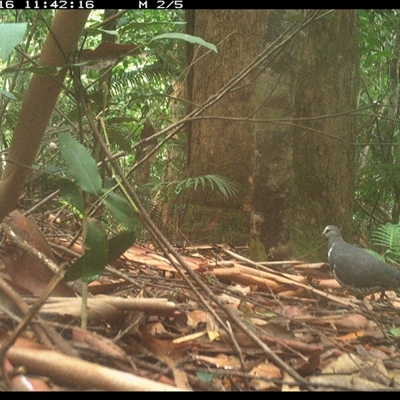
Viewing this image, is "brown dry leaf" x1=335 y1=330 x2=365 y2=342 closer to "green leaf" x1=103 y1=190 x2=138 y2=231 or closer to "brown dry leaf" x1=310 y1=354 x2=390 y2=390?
"brown dry leaf" x1=310 y1=354 x2=390 y2=390

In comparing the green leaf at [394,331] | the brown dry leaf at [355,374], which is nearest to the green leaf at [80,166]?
the brown dry leaf at [355,374]

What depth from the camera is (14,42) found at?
4.57 feet

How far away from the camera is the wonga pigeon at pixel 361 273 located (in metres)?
2.54

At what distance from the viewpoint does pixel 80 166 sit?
1442mm

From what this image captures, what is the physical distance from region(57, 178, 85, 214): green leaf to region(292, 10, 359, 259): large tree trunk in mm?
2004

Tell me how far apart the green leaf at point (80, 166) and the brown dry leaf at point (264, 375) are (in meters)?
0.57

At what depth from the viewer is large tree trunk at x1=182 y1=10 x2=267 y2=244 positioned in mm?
3482

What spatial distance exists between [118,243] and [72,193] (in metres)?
0.17

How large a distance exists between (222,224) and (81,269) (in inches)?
84.8

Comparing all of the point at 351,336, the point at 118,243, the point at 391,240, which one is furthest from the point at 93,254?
the point at 391,240

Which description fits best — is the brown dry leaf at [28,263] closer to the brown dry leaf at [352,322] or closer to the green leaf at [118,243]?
the green leaf at [118,243]

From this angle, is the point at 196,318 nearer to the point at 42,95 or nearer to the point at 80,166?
the point at 80,166

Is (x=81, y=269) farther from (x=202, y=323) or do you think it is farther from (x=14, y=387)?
(x=202, y=323)

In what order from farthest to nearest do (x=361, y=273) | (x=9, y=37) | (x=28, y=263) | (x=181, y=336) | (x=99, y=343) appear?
(x=361, y=273) < (x=28, y=263) < (x=181, y=336) < (x=9, y=37) < (x=99, y=343)
